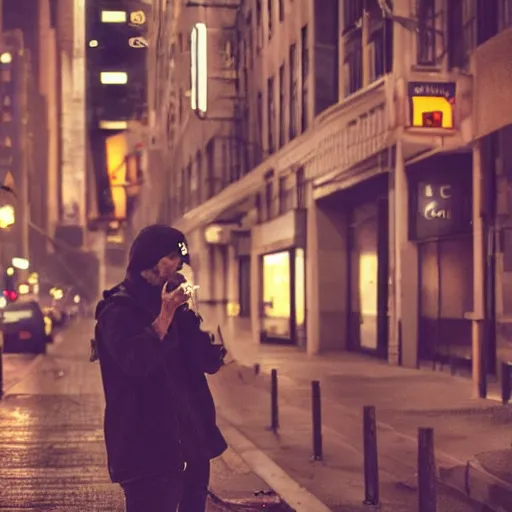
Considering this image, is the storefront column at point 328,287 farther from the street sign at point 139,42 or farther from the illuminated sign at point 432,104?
the street sign at point 139,42

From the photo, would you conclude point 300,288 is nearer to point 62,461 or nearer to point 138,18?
point 62,461

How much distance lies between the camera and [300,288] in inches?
1195

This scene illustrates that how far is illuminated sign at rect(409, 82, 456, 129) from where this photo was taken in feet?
58.4

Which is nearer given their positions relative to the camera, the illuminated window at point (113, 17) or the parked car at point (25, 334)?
the parked car at point (25, 334)

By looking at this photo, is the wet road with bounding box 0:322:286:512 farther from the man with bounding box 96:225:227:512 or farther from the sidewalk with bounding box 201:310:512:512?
the man with bounding box 96:225:227:512

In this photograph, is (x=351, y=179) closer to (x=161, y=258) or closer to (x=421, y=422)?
(x=421, y=422)

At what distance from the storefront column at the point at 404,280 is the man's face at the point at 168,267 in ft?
55.7

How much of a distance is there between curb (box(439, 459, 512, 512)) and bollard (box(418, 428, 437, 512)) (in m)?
0.79

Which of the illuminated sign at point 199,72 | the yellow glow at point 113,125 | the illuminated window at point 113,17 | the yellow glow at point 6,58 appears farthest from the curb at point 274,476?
the illuminated window at point 113,17

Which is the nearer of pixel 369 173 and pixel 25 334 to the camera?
pixel 369 173

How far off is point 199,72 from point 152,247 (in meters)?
35.0

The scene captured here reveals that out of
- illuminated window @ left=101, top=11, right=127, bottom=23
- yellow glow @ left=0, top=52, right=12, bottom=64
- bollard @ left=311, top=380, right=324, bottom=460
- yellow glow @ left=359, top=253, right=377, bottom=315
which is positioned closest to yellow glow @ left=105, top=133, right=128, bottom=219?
yellow glow @ left=0, top=52, right=12, bottom=64

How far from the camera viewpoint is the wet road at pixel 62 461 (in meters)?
8.38

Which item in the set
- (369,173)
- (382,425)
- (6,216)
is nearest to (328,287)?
(369,173)
